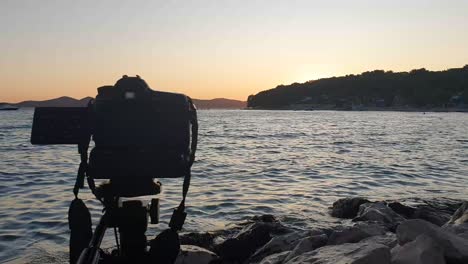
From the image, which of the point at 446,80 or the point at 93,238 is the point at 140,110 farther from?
the point at 446,80

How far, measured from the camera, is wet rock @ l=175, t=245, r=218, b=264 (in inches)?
249

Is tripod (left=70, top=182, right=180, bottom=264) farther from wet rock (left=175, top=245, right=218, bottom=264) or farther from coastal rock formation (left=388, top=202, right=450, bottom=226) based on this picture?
coastal rock formation (left=388, top=202, right=450, bottom=226)

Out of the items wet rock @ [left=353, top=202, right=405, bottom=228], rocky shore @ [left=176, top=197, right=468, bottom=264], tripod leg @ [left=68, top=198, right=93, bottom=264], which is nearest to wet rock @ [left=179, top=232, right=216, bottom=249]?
rocky shore @ [left=176, top=197, right=468, bottom=264]

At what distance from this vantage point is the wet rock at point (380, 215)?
349 inches

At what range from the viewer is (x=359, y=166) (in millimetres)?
20297

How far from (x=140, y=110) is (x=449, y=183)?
48.4 ft

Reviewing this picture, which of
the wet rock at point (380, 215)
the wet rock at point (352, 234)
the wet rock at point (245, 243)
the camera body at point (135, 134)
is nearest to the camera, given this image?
the camera body at point (135, 134)

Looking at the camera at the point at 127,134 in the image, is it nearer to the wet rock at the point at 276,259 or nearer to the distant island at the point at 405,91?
the wet rock at the point at 276,259

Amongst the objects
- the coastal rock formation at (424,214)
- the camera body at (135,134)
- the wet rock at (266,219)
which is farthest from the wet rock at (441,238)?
the wet rock at (266,219)

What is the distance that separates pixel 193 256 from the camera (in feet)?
21.0

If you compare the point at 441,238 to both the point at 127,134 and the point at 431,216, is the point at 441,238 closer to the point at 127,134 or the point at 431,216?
the point at 127,134

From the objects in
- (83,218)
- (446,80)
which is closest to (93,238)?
(83,218)

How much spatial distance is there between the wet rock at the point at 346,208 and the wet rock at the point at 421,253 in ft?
18.8

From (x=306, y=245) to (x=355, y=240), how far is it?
3.07 feet
